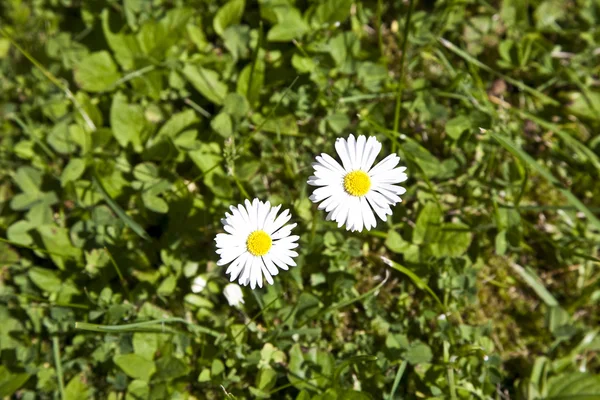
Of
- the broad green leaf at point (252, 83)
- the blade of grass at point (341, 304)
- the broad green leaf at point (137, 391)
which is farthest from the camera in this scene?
the broad green leaf at point (252, 83)

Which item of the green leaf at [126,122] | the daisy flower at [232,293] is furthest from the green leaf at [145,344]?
the green leaf at [126,122]

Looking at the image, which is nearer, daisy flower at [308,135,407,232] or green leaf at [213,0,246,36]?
daisy flower at [308,135,407,232]

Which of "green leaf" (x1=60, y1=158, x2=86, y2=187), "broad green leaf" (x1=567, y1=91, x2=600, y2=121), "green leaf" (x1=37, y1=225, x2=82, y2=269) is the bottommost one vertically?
"green leaf" (x1=37, y1=225, x2=82, y2=269)

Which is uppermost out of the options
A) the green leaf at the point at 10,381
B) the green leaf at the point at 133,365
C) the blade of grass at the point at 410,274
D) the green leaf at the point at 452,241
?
the green leaf at the point at 452,241

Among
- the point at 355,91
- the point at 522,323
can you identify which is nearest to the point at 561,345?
the point at 522,323

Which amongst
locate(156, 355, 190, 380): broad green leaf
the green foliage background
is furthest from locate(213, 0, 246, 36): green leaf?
locate(156, 355, 190, 380): broad green leaf

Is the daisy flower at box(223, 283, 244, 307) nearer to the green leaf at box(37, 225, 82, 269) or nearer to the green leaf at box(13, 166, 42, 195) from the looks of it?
the green leaf at box(37, 225, 82, 269)

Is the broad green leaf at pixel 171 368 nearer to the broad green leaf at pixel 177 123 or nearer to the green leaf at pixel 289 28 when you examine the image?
the broad green leaf at pixel 177 123
